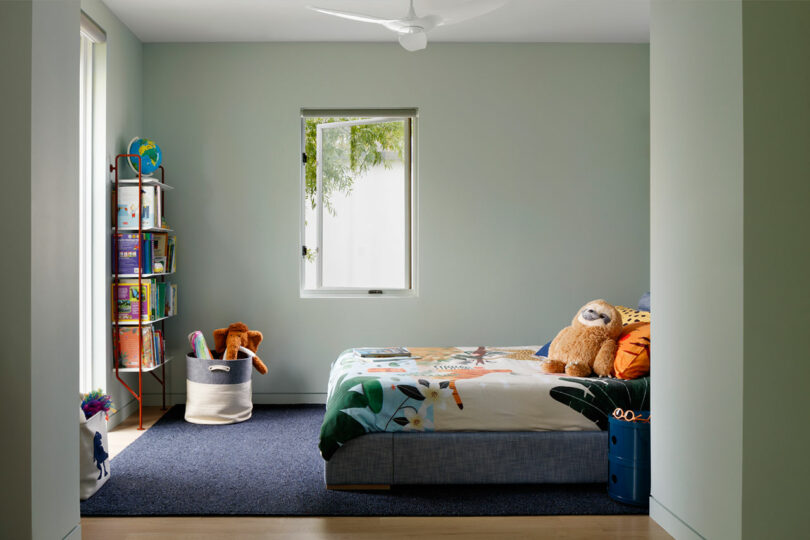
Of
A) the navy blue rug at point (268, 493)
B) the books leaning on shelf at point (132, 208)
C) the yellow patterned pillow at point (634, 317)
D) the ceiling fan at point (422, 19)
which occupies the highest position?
the ceiling fan at point (422, 19)

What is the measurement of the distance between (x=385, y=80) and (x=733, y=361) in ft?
10.9

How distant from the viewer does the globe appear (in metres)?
3.94

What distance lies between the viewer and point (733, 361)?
182 centimetres

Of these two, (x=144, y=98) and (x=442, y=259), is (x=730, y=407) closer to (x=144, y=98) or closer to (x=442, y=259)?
(x=442, y=259)

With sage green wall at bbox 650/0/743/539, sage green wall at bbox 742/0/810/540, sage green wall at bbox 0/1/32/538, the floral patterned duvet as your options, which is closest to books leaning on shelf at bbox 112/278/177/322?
the floral patterned duvet

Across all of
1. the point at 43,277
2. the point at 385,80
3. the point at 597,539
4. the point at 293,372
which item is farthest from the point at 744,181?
the point at 293,372

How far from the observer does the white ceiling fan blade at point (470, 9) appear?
8.85ft

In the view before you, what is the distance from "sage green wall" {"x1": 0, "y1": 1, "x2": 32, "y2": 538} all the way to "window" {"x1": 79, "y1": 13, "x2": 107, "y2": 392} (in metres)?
2.02

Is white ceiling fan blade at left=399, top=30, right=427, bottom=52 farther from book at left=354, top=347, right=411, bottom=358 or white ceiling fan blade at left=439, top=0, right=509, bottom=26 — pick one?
book at left=354, top=347, right=411, bottom=358

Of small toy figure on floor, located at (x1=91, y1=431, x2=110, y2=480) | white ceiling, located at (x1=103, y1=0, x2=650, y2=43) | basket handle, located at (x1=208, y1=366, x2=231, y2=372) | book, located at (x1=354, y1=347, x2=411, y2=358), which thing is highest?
white ceiling, located at (x1=103, y1=0, x2=650, y2=43)

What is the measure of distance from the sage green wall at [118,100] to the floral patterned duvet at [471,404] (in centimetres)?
183

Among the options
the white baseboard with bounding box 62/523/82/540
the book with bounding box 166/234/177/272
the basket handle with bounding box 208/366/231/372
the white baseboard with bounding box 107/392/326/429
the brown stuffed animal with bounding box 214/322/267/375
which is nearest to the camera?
the white baseboard with bounding box 62/523/82/540

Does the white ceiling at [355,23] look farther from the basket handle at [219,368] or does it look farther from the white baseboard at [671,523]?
the white baseboard at [671,523]

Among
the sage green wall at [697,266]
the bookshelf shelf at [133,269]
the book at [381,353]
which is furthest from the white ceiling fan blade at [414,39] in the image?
the bookshelf shelf at [133,269]
